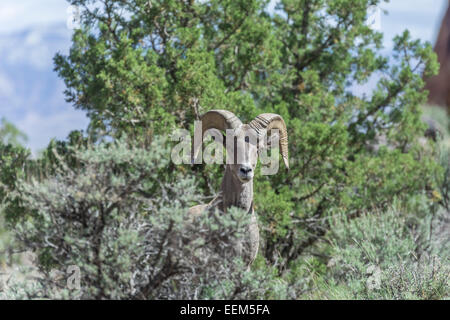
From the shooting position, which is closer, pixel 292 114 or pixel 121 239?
pixel 121 239

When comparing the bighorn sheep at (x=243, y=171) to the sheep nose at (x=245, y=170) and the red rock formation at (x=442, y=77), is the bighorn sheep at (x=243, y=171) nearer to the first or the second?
the sheep nose at (x=245, y=170)

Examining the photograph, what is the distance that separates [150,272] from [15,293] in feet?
4.18

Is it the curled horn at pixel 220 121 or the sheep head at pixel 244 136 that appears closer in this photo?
the sheep head at pixel 244 136

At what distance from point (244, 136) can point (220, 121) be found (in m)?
Answer: 0.51

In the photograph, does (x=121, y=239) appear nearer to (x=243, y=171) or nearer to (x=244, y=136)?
(x=243, y=171)

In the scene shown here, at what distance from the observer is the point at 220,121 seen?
238 inches

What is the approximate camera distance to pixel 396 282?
20.1 ft

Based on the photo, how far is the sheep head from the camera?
5348 millimetres

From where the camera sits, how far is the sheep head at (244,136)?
5348mm

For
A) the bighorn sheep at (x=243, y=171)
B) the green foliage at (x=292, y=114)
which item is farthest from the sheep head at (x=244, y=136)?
the green foliage at (x=292, y=114)

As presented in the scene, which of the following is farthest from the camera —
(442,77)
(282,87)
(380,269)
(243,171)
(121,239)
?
(442,77)

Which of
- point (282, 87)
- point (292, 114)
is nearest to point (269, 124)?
point (292, 114)
